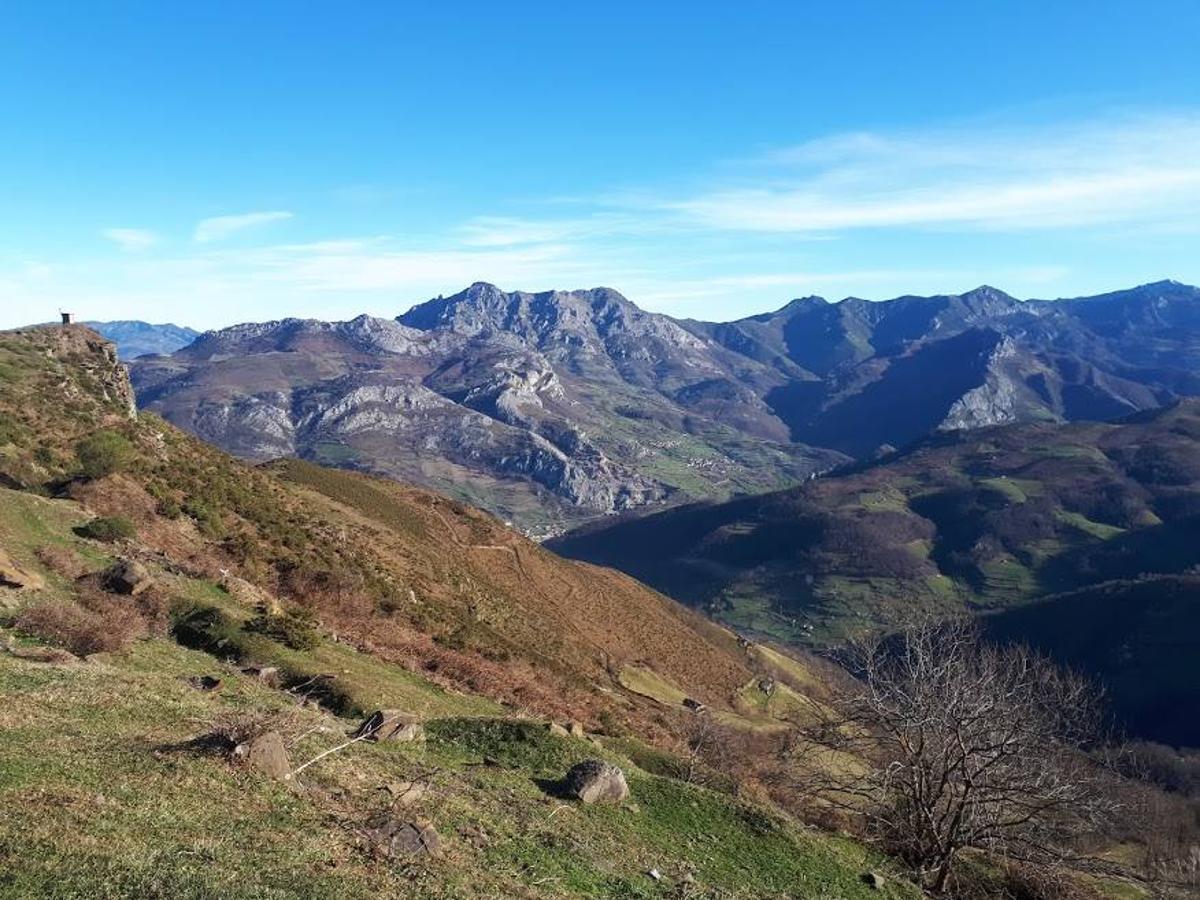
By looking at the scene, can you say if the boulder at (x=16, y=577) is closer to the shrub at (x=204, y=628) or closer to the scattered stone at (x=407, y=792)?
the shrub at (x=204, y=628)

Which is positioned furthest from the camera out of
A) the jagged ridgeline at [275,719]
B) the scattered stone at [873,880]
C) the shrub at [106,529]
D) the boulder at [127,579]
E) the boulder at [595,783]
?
the shrub at [106,529]

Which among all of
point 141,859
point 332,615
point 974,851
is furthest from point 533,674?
point 141,859

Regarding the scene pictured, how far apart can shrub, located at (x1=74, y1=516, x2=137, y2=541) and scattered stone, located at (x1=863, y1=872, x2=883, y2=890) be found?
1412 inches

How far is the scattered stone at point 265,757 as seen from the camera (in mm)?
18453

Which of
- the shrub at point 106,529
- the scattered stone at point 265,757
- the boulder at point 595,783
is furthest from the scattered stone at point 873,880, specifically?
the shrub at point 106,529

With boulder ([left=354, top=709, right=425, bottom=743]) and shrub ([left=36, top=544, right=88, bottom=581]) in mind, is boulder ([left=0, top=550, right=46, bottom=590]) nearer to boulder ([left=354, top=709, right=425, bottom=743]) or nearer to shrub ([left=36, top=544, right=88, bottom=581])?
shrub ([left=36, top=544, right=88, bottom=581])

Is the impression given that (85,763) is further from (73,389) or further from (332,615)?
(73,389)

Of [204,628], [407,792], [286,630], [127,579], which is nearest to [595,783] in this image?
[407,792]

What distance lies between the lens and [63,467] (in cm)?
4769

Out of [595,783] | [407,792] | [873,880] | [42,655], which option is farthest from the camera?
[42,655]

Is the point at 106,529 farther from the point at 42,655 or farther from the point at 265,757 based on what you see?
the point at 265,757

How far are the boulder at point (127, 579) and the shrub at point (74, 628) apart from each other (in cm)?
362

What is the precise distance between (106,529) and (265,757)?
26928 mm

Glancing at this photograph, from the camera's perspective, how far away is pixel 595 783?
23.8m
